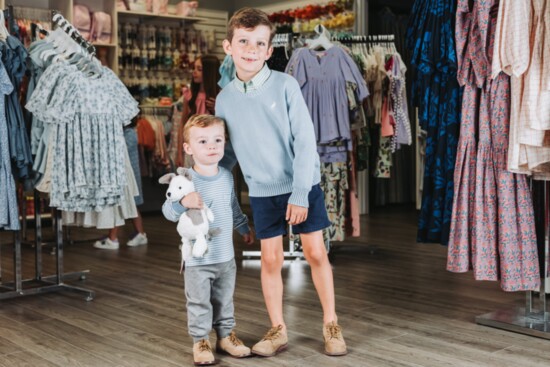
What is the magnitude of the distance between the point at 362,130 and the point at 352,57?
0.55 metres

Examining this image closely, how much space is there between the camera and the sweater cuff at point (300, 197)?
113 inches

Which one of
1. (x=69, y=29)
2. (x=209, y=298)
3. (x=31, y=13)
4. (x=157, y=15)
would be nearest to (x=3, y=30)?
(x=69, y=29)

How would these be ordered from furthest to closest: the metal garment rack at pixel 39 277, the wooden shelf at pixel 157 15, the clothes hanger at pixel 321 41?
the wooden shelf at pixel 157 15 < the clothes hanger at pixel 321 41 < the metal garment rack at pixel 39 277

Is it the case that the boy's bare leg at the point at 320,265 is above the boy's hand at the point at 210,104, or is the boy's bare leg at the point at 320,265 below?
below

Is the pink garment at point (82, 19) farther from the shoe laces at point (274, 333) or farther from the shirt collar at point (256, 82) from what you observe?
the shoe laces at point (274, 333)

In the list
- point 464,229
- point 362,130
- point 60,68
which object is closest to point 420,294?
point 464,229

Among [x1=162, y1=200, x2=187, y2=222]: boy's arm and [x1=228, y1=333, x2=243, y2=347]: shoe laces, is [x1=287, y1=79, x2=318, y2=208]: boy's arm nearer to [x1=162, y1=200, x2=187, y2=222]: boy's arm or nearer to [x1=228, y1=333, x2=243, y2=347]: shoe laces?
[x1=162, y1=200, x2=187, y2=222]: boy's arm

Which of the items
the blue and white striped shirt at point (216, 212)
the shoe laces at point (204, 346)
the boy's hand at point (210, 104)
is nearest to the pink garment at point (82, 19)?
the boy's hand at point (210, 104)

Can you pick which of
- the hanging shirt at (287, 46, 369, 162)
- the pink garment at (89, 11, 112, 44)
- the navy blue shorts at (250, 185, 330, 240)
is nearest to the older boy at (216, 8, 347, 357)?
the navy blue shorts at (250, 185, 330, 240)

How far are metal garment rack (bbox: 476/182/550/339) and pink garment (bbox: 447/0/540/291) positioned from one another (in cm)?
8

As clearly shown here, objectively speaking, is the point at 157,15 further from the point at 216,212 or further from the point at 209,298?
the point at 209,298

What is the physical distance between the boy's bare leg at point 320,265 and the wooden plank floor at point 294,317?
0.67ft

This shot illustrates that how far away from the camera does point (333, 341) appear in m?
3.05

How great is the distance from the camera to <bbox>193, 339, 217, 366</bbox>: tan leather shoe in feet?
9.59
